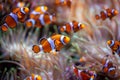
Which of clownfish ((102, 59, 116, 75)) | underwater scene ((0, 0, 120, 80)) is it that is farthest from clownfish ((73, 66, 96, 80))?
clownfish ((102, 59, 116, 75))

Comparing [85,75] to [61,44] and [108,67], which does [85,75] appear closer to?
[108,67]

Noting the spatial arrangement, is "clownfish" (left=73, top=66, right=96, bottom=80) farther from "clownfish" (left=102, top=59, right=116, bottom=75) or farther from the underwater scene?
"clownfish" (left=102, top=59, right=116, bottom=75)

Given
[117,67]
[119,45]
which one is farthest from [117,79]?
[119,45]

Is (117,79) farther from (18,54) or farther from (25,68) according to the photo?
(18,54)

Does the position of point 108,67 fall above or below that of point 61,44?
below

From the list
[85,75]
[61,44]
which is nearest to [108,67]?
[85,75]

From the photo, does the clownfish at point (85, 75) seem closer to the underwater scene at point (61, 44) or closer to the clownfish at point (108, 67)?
the underwater scene at point (61, 44)

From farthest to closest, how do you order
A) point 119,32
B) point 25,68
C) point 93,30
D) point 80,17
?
point 80,17 < point 93,30 < point 119,32 < point 25,68

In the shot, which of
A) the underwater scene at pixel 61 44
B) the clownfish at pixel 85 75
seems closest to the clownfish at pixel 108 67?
the underwater scene at pixel 61 44
